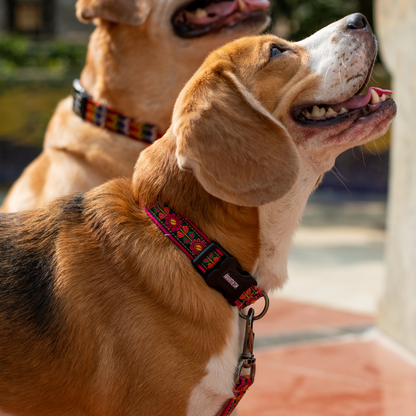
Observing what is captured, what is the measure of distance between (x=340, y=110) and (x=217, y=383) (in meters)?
1.22

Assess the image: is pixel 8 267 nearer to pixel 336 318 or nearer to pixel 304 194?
pixel 304 194

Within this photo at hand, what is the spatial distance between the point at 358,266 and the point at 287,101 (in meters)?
5.84

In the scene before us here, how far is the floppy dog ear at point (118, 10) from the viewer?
312 centimetres

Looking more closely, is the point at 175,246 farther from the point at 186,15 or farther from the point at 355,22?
the point at 186,15

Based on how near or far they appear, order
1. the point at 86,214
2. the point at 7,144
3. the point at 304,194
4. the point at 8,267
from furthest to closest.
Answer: the point at 7,144
the point at 304,194
the point at 86,214
the point at 8,267

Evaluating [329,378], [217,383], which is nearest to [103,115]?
[217,383]

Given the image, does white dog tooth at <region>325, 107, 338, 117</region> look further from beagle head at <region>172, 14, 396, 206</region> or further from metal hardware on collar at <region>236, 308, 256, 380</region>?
metal hardware on collar at <region>236, 308, 256, 380</region>

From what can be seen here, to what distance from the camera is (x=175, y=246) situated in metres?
2.18

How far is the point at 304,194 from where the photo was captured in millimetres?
2438

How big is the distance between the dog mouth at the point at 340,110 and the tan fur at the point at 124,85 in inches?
44.6

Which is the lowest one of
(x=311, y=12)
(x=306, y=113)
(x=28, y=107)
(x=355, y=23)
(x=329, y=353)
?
(x=28, y=107)

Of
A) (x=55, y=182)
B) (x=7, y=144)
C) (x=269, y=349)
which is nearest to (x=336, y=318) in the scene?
(x=269, y=349)

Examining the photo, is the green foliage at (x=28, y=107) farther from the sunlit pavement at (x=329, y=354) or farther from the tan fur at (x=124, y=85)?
the tan fur at (x=124, y=85)

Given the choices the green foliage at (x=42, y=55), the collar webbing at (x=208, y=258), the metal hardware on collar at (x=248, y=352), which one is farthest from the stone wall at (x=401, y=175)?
the green foliage at (x=42, y=55)
